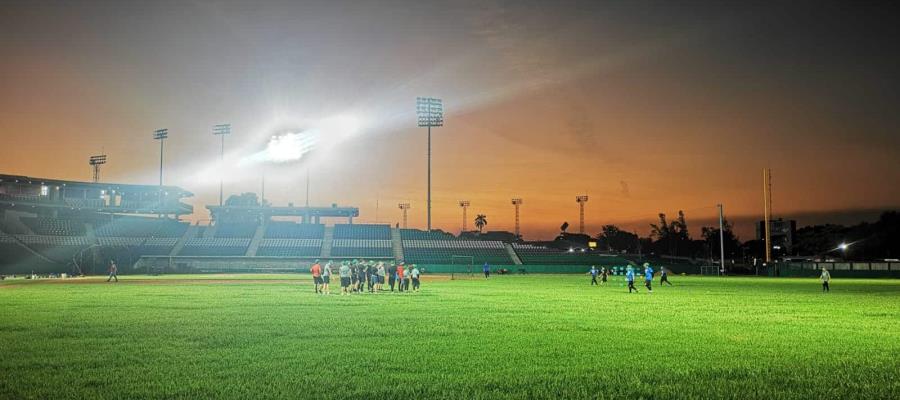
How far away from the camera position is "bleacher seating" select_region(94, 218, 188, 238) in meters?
94.2

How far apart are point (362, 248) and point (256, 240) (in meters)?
15.5

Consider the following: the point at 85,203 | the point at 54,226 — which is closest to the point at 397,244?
the point at 85,203

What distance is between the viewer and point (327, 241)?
102688mm

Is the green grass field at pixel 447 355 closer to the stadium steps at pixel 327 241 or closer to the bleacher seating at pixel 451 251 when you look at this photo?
the bleacher seating at pixel 451 251

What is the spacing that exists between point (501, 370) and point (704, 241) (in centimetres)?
19794

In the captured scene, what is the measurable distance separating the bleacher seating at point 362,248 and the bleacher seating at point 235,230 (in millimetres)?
13266

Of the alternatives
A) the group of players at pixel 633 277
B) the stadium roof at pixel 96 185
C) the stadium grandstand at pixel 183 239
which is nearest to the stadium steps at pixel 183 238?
the stadium grandstand at pixel 183 239

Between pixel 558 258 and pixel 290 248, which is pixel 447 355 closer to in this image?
pixel 558 258

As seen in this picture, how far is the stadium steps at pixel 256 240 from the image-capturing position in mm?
95062

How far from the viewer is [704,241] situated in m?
195

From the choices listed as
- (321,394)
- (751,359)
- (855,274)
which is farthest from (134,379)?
(855,274)

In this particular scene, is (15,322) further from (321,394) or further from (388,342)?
(321,394)

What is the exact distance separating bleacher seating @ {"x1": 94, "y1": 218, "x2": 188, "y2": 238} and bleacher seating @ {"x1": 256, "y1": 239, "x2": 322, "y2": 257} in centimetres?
1260

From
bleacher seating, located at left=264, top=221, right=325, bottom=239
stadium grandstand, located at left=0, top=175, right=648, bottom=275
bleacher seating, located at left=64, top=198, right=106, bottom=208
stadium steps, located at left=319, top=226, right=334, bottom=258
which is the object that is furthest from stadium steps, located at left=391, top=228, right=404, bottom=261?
bleacher seating, located at left=64, top=198, right=106, bottom=208
